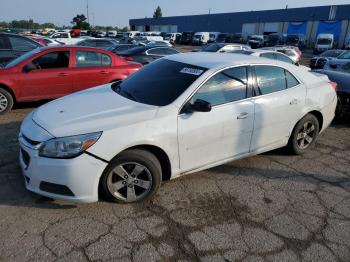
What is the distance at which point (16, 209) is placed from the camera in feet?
10.8

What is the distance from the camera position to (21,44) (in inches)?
397

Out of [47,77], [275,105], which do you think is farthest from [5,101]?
[275,105]

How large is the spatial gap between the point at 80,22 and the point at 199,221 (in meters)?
66.5

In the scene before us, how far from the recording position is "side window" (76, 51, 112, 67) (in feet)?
23.6

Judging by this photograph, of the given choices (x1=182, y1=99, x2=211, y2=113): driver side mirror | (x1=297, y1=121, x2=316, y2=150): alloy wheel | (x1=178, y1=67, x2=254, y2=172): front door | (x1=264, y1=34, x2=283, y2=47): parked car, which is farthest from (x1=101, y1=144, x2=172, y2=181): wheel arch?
(x1=264, y1=34, x2=283, y2=47): parked car

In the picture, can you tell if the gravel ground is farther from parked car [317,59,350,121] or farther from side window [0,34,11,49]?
side window [0,34,11,49]

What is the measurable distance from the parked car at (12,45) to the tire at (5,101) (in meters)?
3.54

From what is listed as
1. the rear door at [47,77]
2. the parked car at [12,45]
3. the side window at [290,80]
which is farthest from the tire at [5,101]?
the side window at [290,80]

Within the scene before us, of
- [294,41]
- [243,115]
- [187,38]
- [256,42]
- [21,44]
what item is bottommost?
[187,38]

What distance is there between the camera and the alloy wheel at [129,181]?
3.27 m

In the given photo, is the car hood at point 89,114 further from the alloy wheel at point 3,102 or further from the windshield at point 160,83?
the alloy wheel at point 3,102

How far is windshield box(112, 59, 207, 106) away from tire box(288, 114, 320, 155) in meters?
1.82

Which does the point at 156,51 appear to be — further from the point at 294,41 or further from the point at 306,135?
the point at 294,41

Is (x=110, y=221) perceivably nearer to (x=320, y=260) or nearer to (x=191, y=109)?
(x=191, y=109)
